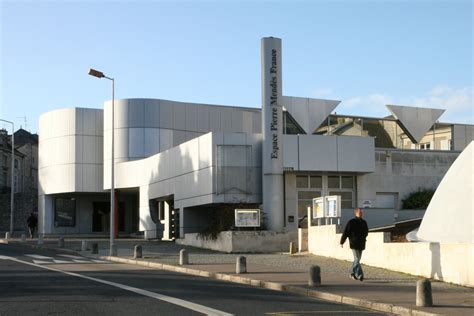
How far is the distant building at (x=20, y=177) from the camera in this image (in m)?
67.9

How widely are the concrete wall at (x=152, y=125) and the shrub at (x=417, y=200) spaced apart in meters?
19.3

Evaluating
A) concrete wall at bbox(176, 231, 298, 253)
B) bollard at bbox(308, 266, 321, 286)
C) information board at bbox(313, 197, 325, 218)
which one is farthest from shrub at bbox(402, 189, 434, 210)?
bollard at bbox(308, 266, 321, 286)

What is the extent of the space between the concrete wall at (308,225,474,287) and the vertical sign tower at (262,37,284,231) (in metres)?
7.05

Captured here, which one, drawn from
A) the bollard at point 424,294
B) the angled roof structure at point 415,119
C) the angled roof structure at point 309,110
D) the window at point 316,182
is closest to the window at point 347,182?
the window at point 316,182

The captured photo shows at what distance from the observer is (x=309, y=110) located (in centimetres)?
3906

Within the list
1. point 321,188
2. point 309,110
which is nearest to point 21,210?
point 309,110

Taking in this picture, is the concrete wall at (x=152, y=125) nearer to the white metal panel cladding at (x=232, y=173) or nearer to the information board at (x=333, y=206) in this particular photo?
the white metal panel cladding at (x=232, y=173)

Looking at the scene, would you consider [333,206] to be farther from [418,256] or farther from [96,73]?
[96,73]

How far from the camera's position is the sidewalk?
521 inches

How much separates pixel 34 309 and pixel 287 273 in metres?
9.03

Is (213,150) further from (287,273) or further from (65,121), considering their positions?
(65,121)

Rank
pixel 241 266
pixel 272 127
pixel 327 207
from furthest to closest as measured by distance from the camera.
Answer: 1. pixel 272 127
2. pixel 327 207
3. pixel 241 266

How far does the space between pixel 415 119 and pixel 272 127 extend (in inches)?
543

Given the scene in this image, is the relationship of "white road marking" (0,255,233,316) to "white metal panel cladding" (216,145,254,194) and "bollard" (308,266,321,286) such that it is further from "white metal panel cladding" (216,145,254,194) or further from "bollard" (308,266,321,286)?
"white metal panel cladding" (216,145,254,194)
